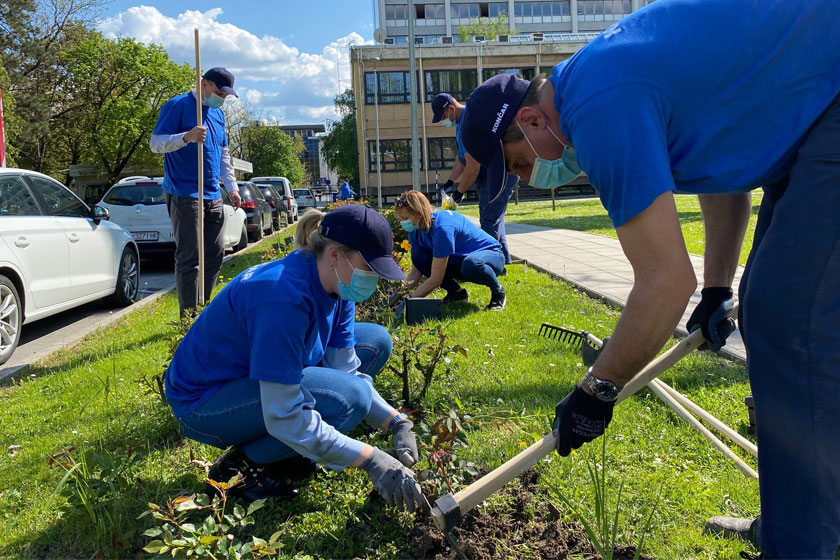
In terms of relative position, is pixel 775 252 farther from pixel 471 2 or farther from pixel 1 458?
pixel 471 2

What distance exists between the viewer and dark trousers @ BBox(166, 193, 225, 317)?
17.3ft

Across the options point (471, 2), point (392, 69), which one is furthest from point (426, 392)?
point (471, 2)

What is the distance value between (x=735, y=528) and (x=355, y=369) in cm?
168

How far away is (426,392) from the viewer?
3.64m

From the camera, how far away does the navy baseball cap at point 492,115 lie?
1.97 m

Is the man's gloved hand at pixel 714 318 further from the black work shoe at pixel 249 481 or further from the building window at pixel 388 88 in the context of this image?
the building window at pixel 388 88

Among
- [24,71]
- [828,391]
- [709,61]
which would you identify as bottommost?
[828,391]

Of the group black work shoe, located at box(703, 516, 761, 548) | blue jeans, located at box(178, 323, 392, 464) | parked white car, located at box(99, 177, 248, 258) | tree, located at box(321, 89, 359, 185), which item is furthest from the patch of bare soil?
tree, located at box(321, 89, 359, 185)

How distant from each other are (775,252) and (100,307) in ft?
24.9

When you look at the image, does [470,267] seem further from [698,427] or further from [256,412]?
[256,412]

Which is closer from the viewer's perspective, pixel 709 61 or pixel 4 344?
pixel 709 61

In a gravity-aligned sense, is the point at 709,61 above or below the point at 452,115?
below

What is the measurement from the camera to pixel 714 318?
2.29 meters

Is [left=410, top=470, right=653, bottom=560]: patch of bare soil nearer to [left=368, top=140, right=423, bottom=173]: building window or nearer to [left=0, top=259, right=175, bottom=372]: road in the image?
[left=0, top=259, right=175, bottom=372]: road
